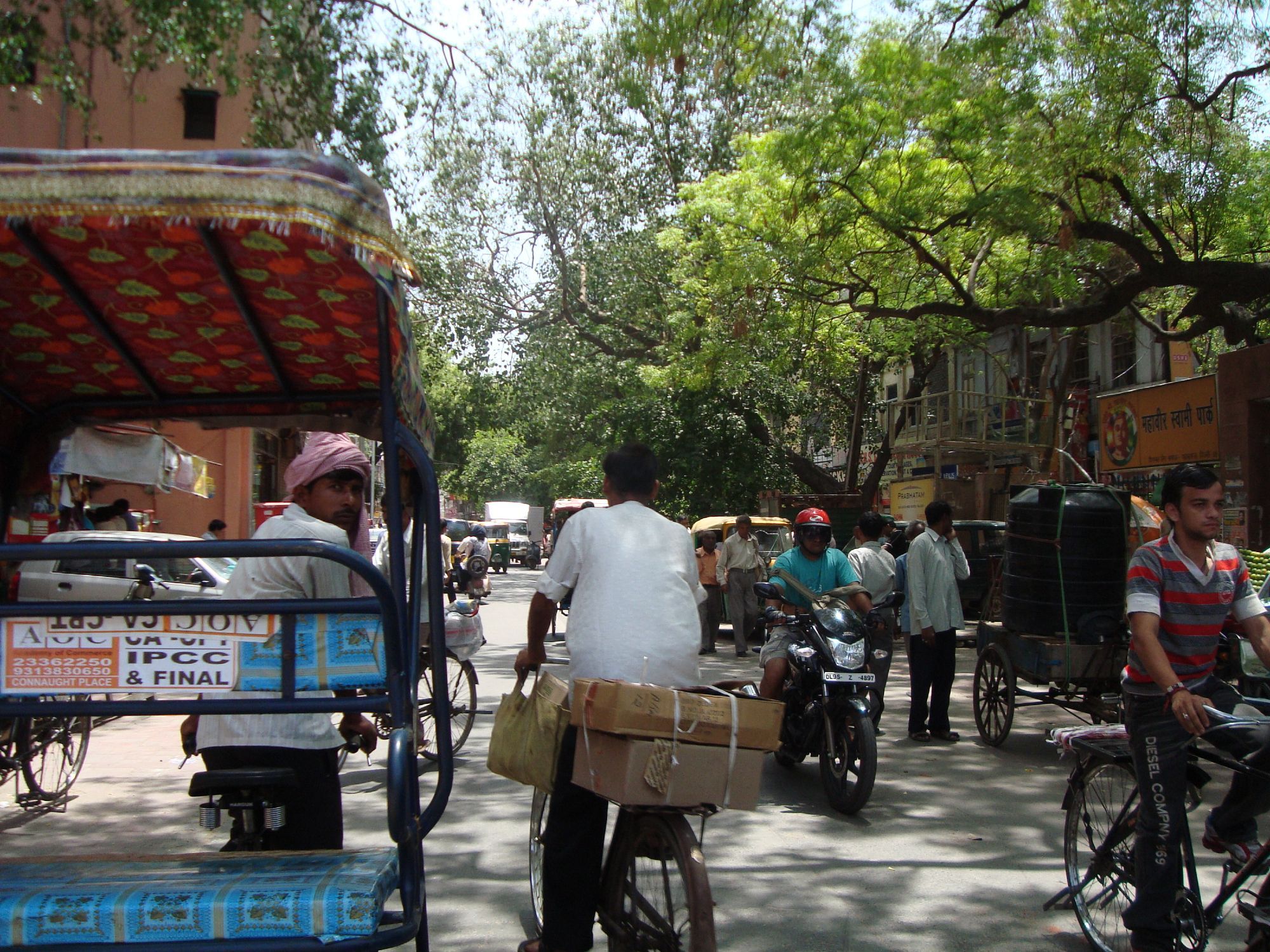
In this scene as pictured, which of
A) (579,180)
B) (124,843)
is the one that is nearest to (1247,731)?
(124,843)

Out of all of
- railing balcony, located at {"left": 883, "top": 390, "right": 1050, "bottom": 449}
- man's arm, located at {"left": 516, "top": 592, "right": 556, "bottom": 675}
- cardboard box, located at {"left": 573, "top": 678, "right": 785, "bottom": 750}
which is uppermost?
railing balcony, located at {"left": 883, "top": 390, "right": 1050, "bottom": 449}

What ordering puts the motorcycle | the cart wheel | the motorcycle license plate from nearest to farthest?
the motorcycle, the motorcycle license plate, the cart wheel

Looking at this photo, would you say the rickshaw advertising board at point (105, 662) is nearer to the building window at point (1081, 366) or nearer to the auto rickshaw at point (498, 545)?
the building window at point (1081, 366)

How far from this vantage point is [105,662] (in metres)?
2.88

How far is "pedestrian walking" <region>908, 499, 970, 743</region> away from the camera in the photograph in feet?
27.7

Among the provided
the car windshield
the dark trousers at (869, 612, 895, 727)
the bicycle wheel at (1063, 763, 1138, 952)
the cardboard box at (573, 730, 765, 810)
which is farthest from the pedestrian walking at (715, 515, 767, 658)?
the cardboard box at (573, 730, 765, 810)

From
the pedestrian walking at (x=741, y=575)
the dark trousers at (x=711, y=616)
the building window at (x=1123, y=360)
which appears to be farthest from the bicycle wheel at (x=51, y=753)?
the building window at (x=1123, y=360)

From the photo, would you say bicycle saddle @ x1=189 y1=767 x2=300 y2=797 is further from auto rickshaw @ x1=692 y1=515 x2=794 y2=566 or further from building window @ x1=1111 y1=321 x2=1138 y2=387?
building window @ x1=1111 y1=321 x2=1138 y2=387

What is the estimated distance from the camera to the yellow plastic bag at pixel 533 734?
363 cm

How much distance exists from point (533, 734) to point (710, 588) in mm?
12683

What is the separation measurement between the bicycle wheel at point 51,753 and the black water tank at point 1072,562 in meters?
5.97

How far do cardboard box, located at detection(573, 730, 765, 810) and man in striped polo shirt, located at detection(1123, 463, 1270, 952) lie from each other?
140cm

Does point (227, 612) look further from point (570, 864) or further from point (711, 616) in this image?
point (711, 616)

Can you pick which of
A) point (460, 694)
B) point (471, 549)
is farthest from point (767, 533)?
point (460, 694)
